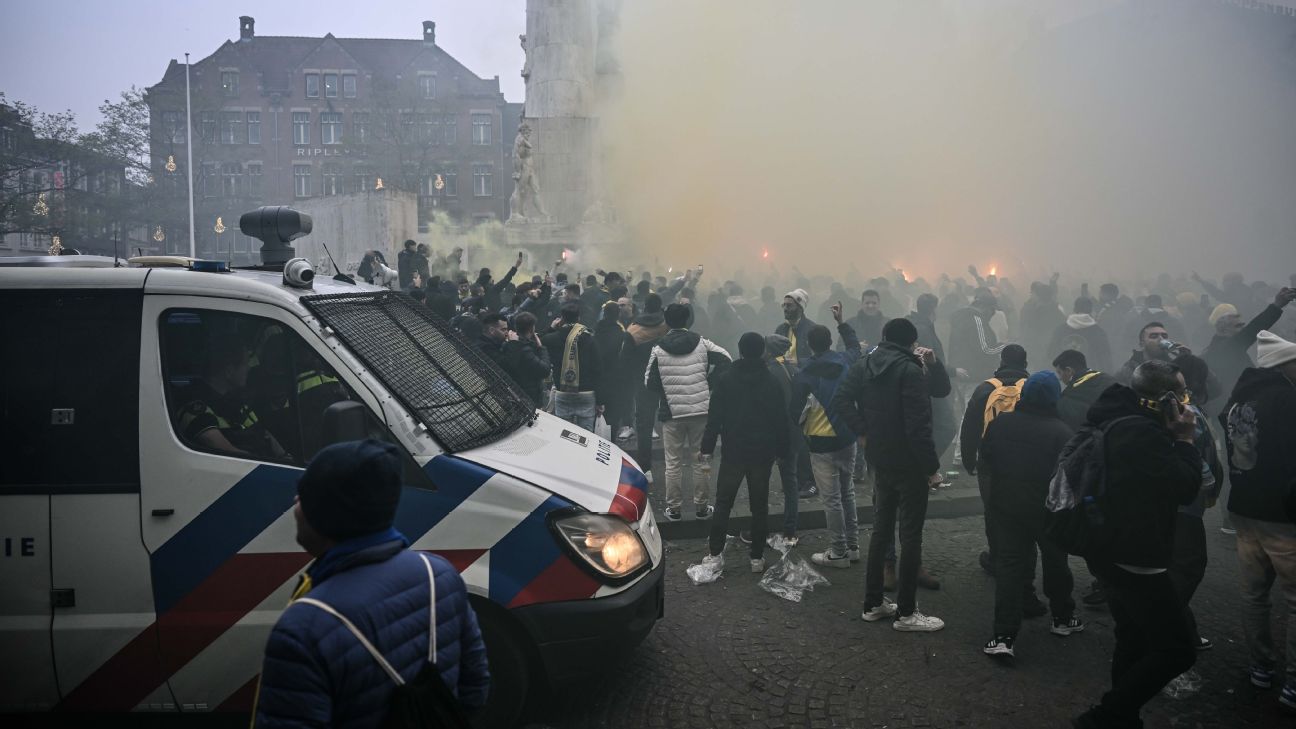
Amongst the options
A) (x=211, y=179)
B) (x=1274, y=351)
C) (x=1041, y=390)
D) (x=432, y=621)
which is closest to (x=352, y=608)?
(x=432, y=621)

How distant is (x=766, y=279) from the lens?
24.7 meters

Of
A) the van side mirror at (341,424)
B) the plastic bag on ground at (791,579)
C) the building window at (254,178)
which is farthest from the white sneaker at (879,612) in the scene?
the building window at (254,178)

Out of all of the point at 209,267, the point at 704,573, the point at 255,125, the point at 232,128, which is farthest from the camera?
the point at 255,125

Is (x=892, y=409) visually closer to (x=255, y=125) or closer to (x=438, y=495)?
(x=438, y=495)

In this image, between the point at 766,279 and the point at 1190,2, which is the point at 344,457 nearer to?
the point at 766,279

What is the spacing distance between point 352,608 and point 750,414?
4.51 metres

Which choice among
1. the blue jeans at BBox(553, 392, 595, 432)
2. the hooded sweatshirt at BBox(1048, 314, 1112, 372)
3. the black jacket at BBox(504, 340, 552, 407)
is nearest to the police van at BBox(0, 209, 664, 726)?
the black jacket at BBox(504, 340, 552, 407)

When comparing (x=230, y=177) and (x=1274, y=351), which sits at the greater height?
(x=230, y=177)

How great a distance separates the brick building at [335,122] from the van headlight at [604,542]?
45.4m

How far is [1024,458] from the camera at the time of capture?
487 centimetres

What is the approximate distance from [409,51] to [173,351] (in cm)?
5423

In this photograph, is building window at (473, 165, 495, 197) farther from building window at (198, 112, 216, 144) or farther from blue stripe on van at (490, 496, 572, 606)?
blue stripe on van at (490, 496, 572, 606)

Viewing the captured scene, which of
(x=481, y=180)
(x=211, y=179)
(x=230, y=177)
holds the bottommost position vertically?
(x=211, y=179)

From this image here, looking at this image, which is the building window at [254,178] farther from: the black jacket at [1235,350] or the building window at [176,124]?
the black jacket at [1235,350]
